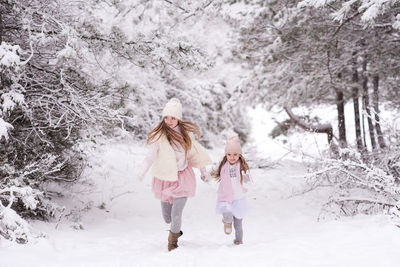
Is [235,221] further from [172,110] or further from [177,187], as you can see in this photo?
[172,110]

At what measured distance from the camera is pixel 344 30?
8.88 m

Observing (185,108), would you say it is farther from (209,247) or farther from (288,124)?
(209,247)

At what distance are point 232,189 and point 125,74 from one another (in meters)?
7.74

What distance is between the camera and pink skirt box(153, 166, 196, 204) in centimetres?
439

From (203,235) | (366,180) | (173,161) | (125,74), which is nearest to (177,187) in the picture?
(173,161)

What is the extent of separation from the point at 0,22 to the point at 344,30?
7.10 m

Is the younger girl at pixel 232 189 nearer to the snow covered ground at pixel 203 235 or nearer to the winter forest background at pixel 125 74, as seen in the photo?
the snow covered ground at pixel 203 235

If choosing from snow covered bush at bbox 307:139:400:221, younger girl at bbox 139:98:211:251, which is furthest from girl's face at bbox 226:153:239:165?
snow covered bush at bbox 307:139:400:221

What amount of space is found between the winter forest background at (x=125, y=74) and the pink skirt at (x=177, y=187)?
1324 mm

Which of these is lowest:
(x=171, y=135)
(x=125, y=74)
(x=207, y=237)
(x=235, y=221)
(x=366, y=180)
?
(x=207, y=237)

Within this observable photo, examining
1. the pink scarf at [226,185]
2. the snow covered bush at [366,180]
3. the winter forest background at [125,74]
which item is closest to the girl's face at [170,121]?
the pink scarf at [226,185]

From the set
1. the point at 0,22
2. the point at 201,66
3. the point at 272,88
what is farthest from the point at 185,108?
the point at 0,22

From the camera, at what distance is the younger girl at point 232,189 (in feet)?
14.5

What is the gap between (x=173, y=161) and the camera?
173 inches
